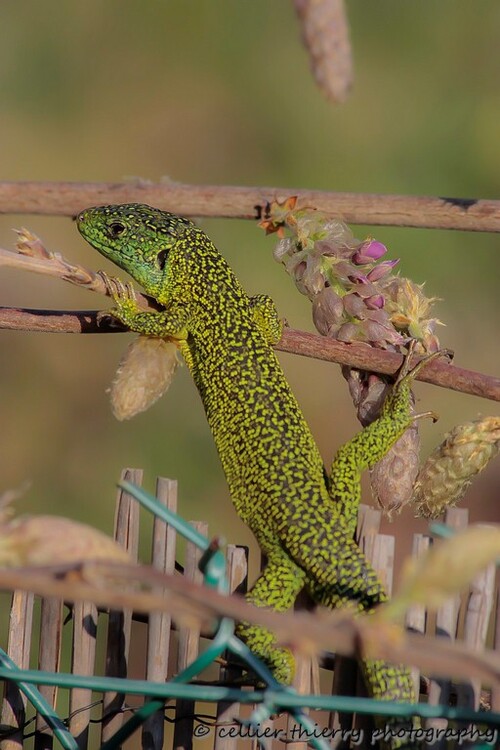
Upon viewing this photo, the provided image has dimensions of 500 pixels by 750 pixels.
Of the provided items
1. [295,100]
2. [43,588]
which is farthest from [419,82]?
[43,588]

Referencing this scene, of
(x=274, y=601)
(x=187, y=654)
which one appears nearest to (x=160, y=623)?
(x=187, y=654)

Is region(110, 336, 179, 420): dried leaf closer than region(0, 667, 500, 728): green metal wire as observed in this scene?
No

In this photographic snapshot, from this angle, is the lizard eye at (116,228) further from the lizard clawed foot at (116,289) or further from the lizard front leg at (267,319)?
the lizard front leg at (267,319)

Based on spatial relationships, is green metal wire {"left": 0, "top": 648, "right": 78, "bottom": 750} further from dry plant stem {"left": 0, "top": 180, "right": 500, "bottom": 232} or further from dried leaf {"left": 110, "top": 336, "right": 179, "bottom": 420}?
dry plant stem {"left": 0, "top": 180, "right": 500, "bottom": 232}

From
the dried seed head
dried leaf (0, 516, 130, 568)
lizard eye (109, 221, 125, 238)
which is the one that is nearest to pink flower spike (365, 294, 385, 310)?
the dried seed head

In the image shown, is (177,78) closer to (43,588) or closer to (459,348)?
(459,348)

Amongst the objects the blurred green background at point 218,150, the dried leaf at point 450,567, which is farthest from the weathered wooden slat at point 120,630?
the blurred green background at point 218,150
